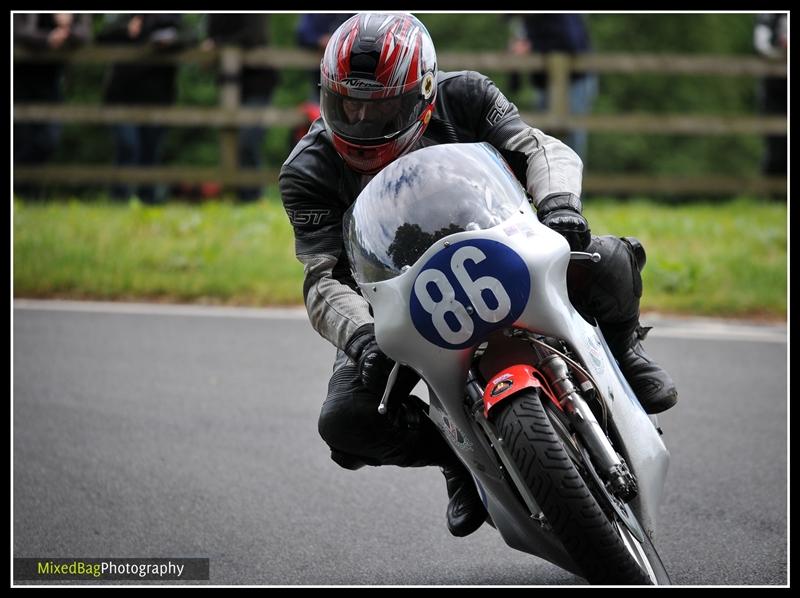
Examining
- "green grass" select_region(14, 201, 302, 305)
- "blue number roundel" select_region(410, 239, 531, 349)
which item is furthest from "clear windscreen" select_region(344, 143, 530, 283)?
"green grass" select_region(14, 201, 302, 305)

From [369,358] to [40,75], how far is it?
33.2 feet

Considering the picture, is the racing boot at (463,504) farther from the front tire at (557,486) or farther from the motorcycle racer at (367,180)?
the front tire at (557,486)

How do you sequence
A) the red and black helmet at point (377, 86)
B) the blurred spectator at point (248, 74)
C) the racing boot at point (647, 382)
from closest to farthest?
the red and black helmet at point (377, 86), the racing boot at point (647, 382), the blurred spectator at point (248, 74)

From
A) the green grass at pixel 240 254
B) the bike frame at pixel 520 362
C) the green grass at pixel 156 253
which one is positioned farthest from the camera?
the green grass at pixel 156 253

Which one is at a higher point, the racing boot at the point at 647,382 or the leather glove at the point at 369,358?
the leather glove at the point at 369,358

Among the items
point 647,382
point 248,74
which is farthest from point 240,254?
point 647,382

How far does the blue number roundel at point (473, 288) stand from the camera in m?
3.17

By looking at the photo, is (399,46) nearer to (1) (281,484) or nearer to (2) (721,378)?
(1) (281,484)

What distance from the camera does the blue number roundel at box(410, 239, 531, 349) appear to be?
10.4ft

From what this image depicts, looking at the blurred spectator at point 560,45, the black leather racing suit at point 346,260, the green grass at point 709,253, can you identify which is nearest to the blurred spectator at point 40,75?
the blurred spectator at point 560,45

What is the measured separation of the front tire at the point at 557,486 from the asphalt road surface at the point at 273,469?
1103mm

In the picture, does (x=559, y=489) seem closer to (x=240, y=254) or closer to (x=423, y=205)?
(x=423, y=205)

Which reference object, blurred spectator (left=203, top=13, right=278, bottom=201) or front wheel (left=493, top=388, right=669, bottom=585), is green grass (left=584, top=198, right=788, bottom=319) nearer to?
blurred spectator (left=203, top=13, right=278, bottom=201)

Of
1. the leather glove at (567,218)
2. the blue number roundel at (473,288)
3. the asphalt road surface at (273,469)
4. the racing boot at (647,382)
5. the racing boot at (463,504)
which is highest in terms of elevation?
the leather glove at (567,218)
